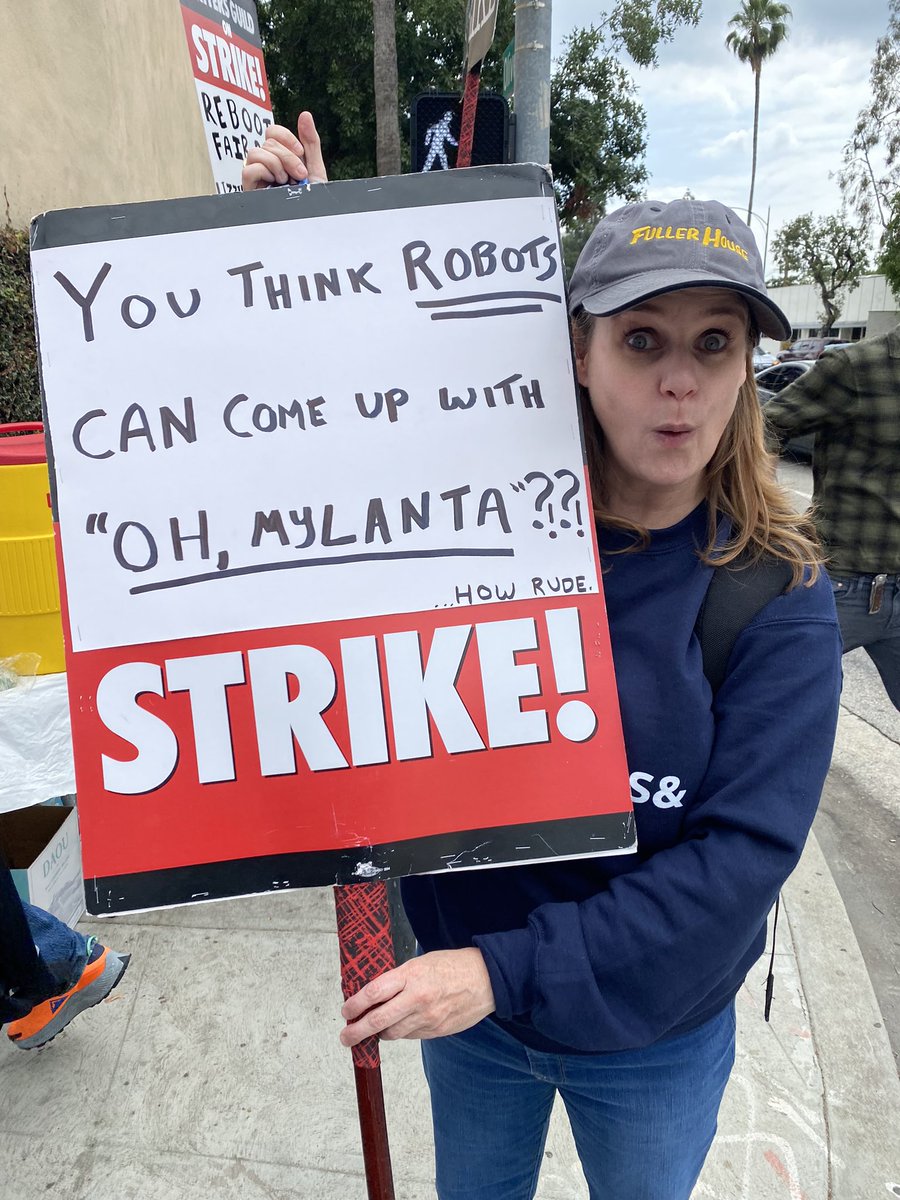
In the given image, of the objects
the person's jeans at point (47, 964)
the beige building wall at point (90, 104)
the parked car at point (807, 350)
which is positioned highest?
the parked car at point (807, 350)

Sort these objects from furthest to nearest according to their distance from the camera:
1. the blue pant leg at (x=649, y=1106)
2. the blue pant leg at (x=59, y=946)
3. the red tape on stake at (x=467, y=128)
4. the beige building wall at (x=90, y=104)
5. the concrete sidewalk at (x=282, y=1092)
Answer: the beige building wall at (x=90, y=104), the blue pant leg at (x=59, y=946), the concrete sidewalk at (x=282, y=1092), the red tape on stake at (x=467, y=128), the blue pant leg at (x=649, y=1106)

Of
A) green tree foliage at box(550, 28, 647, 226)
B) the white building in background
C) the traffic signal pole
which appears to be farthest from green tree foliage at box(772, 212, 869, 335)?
the traffic signal pole

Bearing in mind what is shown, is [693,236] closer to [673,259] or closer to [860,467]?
[673,259]

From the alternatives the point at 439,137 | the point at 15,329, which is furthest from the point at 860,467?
the point at 15,329

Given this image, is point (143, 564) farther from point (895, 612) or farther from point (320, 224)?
point (895, 612)

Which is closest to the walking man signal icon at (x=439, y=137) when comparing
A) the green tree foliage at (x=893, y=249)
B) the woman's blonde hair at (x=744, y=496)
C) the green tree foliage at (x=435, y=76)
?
the woman's blonde hair at (x=744, y=496)

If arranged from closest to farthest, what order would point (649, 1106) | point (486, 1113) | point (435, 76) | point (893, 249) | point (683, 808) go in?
point (683, 808) → point (649, 1106) → point (486, 1113) → point (435, 76) → point (893, 249)

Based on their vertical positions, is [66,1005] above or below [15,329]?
below

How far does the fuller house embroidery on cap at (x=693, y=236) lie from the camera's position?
1043mm

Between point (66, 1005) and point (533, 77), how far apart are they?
3694 mm

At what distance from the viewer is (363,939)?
1.11 metres

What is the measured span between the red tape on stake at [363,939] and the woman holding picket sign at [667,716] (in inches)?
2.0

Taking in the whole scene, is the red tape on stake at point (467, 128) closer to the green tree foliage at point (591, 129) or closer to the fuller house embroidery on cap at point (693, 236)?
the fuller house embroidery on cap at point (693, 236)

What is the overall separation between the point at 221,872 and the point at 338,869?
5.9 inches
